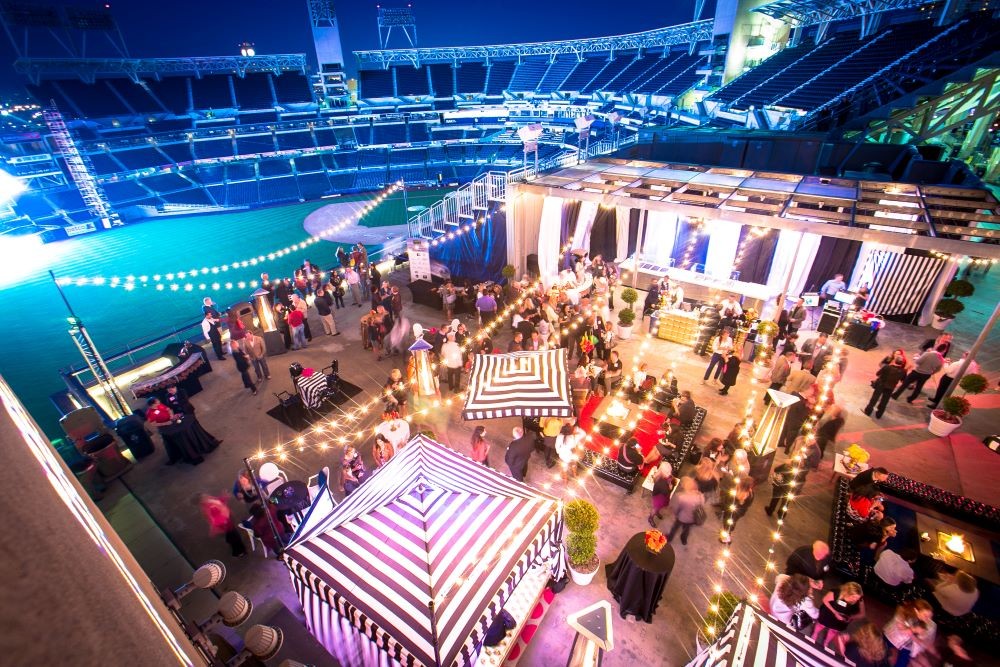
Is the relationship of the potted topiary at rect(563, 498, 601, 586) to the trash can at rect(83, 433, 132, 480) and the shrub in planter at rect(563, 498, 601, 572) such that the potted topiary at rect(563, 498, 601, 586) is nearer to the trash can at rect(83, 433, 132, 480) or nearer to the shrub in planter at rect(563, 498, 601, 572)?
the shrub in planter at rect(563, 498, 601, 572)

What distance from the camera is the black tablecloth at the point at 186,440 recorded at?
8.38m

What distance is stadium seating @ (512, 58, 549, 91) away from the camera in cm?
4359

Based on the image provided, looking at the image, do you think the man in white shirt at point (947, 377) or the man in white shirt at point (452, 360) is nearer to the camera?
the man in white shirt at point (947, 377)

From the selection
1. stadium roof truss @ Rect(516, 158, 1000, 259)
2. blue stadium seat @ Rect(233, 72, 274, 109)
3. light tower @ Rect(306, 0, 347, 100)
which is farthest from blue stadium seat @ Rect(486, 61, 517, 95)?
stadium roof truss @ Rect(516, 158, 1000, 259)

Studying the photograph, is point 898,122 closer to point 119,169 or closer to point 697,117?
point 697,117

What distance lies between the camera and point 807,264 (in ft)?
44.4

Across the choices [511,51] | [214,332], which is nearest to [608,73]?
[511,51]

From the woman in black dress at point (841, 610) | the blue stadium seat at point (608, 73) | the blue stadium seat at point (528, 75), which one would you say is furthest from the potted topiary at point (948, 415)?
the blue stadium seat at point (528, 75)

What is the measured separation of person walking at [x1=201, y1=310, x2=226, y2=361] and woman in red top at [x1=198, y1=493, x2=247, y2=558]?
20.4ft

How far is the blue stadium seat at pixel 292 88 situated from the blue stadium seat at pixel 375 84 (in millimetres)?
5051

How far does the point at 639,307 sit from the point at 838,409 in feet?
22.3

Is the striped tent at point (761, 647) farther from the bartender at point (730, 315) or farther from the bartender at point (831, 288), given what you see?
the bartender at point (831, 288)

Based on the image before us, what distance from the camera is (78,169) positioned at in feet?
88.3

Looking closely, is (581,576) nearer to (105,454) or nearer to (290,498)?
(290,498)
